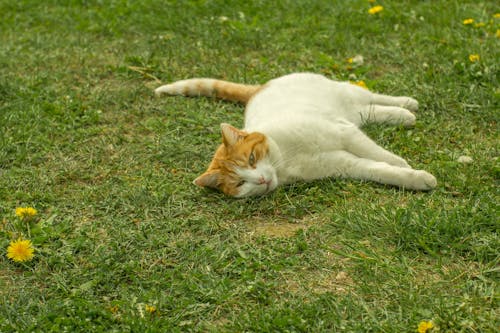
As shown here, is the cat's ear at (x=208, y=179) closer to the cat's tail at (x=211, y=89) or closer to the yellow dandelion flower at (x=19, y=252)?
the yellow dandelion flower at (x=19, y=252)

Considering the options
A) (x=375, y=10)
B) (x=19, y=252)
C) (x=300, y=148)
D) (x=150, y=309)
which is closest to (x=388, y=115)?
(x=300, y=148)

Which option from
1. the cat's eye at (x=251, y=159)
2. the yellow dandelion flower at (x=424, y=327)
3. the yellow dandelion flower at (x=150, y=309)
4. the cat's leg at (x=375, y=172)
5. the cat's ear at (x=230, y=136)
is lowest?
the yellow dandelion flower at (x=150, y=309)

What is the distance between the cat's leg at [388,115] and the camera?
15.8ft

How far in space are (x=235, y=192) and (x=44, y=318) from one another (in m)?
1.42

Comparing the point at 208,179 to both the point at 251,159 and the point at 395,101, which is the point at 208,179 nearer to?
the point at 251,159

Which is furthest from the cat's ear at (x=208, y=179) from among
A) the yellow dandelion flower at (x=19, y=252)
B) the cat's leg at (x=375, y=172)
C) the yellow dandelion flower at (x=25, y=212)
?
the yellow dandelion flower at (x=19, y=252)

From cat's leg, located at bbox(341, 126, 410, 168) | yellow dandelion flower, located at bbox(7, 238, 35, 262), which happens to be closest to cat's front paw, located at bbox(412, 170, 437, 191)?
cat's leg, located at bbox(341, 126, 410, 168)

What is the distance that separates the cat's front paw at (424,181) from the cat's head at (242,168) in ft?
2.68

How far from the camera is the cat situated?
4031mm

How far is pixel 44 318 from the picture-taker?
308 centimetres

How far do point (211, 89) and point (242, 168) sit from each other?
1560 millimetres

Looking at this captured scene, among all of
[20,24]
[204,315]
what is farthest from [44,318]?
[20,24]

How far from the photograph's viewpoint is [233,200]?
13.5 ft

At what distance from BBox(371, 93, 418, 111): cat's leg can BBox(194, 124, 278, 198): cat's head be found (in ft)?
4.32
